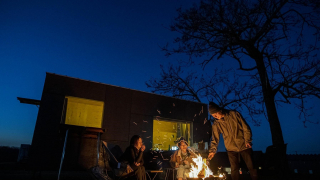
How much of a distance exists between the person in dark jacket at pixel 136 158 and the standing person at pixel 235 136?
1.52m

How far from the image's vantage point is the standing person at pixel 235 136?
2.90 meters

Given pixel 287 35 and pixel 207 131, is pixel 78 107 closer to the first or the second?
pixel 207 131

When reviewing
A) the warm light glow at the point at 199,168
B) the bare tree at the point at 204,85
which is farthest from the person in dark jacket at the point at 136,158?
the bare tree at the point at 204,85

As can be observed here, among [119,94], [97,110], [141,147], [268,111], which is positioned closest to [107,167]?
[141,147]

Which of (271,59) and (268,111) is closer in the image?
(268,111)

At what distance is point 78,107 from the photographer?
Answer: 31.2 ft

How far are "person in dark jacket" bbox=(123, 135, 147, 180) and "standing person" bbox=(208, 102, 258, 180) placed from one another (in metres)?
1.52

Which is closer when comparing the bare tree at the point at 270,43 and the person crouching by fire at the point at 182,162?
the person crouching by fire at the point at 182,162

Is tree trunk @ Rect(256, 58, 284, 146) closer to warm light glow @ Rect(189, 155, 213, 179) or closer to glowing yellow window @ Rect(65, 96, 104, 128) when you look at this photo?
warm light glow @ Rect(189, 155, 213, 179)

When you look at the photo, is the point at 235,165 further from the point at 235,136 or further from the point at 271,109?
the point at 271,109

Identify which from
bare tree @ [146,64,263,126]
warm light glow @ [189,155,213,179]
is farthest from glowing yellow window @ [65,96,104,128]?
warm light glow @ [189,155,213,179]

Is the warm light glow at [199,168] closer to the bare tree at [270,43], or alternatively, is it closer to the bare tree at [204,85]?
the bare tree at [270,43]

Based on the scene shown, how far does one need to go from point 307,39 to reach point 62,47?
61.8ft

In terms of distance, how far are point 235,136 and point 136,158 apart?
2043 mm
